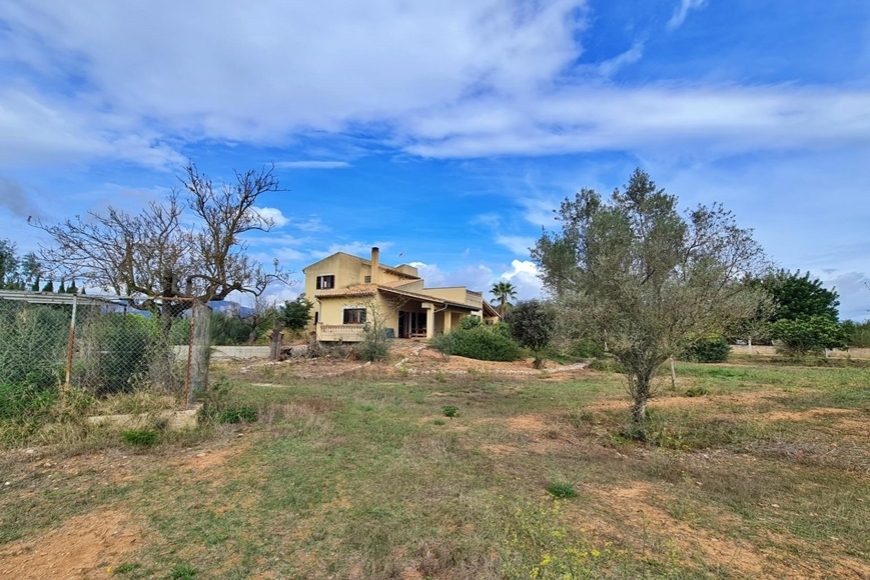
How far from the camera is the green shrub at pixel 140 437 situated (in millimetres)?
6363

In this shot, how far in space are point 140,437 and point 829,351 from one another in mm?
34752

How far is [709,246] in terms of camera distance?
46.8 ft

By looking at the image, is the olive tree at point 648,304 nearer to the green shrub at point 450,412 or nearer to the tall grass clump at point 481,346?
the green shrub at point 450,412

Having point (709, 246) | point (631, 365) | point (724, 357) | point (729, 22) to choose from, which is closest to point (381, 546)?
point (631, 365)

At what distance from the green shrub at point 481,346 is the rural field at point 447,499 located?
1404 cm

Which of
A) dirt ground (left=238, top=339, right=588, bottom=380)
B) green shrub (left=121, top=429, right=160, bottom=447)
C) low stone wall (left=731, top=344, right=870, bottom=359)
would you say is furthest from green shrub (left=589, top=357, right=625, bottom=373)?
green shrub (left=121, top=429, right=160, bottom=447)

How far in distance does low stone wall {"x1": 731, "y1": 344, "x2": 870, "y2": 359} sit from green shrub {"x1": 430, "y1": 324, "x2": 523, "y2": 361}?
57.5ft

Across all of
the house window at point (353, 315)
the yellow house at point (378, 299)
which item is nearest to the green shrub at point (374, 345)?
the yellow house at point (378, 299)

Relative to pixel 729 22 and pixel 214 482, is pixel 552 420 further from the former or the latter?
pixel 729 22

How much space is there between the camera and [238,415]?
8117 mm

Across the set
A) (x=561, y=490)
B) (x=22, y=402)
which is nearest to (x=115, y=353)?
(x=22, y=402)

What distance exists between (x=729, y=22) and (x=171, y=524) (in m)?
12.5

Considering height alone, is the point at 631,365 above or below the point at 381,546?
above

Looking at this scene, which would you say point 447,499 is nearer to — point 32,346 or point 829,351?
point 32,346
